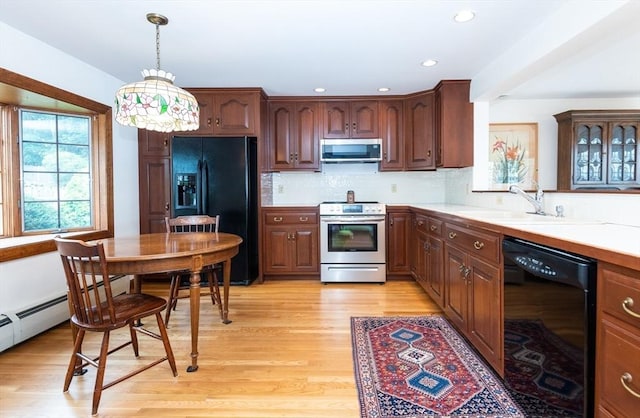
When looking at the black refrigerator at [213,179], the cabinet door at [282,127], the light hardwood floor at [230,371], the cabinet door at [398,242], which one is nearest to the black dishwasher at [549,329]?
the light hardwood floor at [230,371]

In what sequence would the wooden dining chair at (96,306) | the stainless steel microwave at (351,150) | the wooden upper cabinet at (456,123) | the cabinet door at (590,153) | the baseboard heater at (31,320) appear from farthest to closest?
the stainless steel microwave at (351,150) → the cabinet door at (590,153) → the wooden upper cabinet at (456,123) → the baseboard heater at (31,320) → the wooden dining chair at (96,306)

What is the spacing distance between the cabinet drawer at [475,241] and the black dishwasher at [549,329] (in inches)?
4.3

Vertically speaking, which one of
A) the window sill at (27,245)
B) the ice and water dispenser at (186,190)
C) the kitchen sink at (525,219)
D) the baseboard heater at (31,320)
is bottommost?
the baseboard heater at (31,320)

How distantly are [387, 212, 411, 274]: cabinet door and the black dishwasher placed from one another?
213 centimetres

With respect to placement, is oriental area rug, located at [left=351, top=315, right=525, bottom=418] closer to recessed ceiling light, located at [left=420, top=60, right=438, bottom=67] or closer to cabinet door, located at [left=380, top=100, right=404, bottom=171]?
cabinet door, located at [left=380, top=100, right=404, bottom=171]

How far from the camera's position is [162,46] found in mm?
2541

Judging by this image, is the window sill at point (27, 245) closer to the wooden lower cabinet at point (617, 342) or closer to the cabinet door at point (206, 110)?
the cabinet door at point (206, 110)

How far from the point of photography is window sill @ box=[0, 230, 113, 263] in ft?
7.38

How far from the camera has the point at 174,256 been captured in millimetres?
1773

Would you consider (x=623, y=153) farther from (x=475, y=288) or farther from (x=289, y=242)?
(x=289, y=242)

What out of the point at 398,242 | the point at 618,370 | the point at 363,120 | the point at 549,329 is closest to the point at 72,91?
the point at 363,120

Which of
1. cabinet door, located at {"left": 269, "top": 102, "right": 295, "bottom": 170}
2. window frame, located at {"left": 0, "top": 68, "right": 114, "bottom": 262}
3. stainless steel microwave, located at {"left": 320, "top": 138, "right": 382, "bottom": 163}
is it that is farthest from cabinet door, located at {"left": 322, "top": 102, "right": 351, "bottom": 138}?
window frame, located at {"left": 0, "top": 68, "right": 114, "bottom": 262}

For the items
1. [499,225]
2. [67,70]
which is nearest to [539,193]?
[499,225]

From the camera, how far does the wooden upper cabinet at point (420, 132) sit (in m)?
3.73
